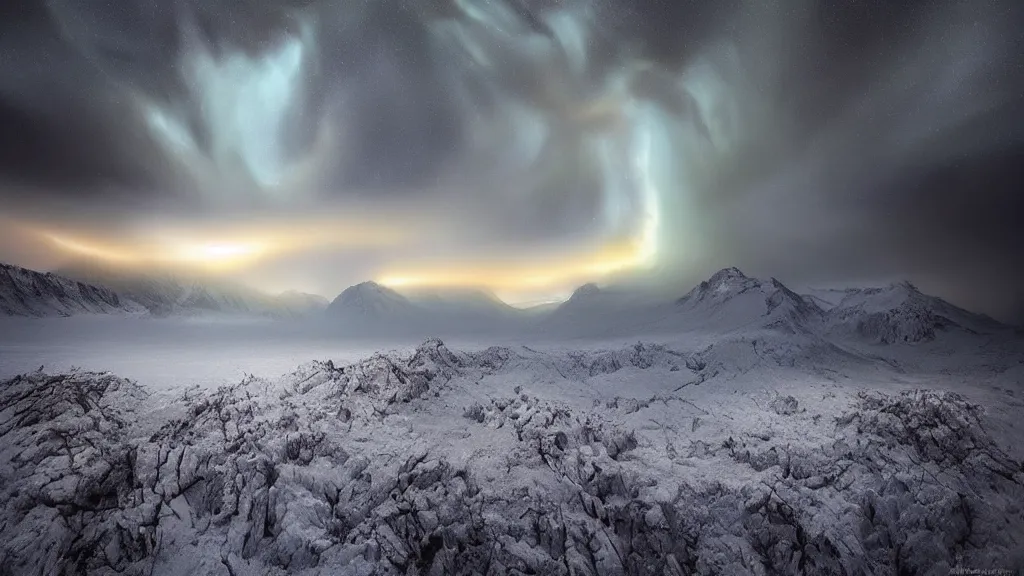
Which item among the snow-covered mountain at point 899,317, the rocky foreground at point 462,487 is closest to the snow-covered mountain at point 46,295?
the rocky foreground at point 462,487

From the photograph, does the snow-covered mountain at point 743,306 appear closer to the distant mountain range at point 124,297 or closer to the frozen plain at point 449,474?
the frozen plain at point 449,474

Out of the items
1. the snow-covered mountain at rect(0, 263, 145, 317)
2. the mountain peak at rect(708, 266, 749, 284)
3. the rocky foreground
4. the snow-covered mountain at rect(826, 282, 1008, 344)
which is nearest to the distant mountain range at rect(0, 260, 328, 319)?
the snow-covered mountain at rect(0, 263, 145, 317)

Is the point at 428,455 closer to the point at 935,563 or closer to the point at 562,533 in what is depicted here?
the point at 562,533

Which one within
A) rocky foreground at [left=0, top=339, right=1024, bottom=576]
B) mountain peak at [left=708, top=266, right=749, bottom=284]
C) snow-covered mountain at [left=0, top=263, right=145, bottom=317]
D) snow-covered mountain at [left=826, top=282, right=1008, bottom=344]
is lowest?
rocky foreground at [left=0, top=339, right=1024, bottom=576]

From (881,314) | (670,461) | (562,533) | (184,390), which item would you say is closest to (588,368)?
(670,461)

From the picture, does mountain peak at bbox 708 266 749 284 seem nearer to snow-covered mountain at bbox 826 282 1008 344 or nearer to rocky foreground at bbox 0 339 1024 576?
snow-covered mountain at bbox 826 282 1008 344

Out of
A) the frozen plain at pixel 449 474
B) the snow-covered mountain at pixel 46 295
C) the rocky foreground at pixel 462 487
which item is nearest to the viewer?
the rocky foreground at pixel 462 487

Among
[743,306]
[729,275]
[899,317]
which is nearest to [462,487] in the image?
[743,306]
